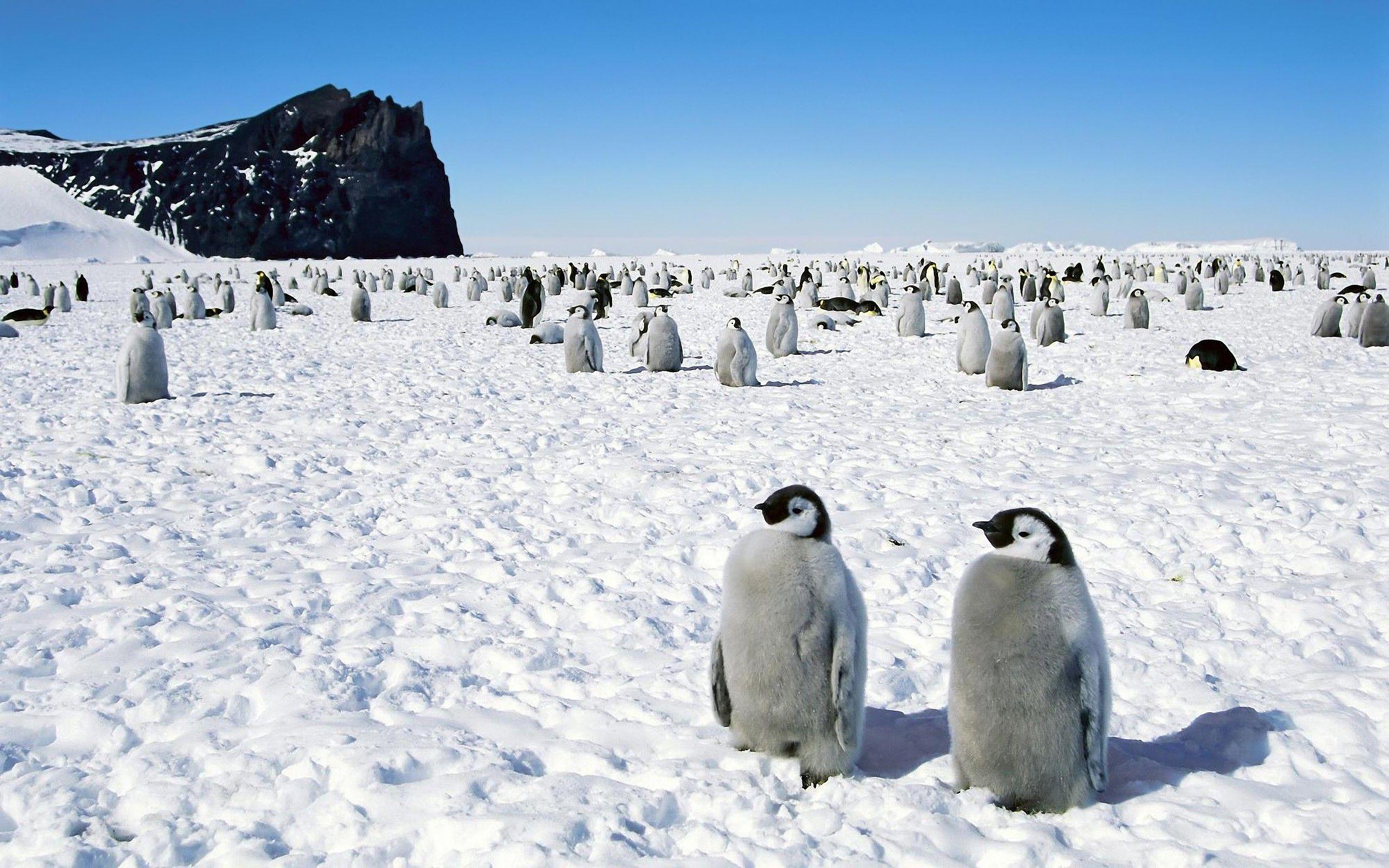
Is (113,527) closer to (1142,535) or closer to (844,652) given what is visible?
(844,652)

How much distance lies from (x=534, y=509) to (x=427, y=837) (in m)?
3.87

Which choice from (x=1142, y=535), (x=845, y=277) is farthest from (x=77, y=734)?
(x=845, y=277)

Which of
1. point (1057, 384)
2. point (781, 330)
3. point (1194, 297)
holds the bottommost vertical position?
point (1057, 384)

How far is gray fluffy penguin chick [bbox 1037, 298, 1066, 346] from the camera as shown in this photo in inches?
639

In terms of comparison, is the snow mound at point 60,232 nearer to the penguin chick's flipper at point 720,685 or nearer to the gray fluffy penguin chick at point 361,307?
the gray fluffy penguin chick at point 361,307

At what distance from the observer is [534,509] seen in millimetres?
6680

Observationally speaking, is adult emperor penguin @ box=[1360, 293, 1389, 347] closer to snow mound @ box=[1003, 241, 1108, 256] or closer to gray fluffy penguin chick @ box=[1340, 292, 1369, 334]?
gray fluffy penguin chick @ box=[1340, 292, 1369, 334]

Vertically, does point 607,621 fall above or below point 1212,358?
below

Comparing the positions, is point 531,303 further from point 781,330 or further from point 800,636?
point 800,636

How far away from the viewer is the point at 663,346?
44.0 ft

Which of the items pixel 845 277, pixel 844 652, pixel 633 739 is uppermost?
pixel 845 277

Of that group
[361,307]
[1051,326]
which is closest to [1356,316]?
[1051,326]

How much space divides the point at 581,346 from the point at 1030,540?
10883 millimetres

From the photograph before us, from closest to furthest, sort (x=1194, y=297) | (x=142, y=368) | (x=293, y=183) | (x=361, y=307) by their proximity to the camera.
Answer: (x=142, y=368), (x=361, y=307), (x=1194, y=297), (x=293, y=183)
